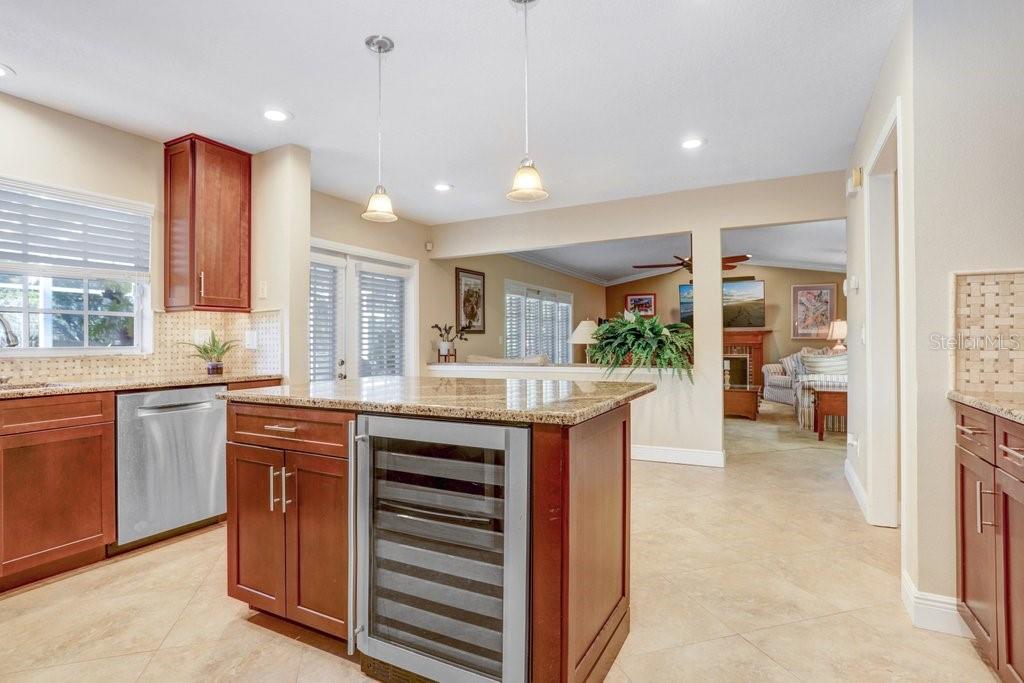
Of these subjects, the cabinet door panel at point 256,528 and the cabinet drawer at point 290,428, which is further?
the cabinet door panel at point 256,528

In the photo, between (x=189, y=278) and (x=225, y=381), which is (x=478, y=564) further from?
(x=189, y=278)

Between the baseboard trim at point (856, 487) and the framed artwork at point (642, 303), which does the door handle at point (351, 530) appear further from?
the framed artwork at point (642, 303)

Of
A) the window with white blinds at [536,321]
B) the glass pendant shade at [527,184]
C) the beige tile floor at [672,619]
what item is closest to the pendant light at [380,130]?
the glass pendant shade at [527,184]

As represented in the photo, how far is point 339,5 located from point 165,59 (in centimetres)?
102

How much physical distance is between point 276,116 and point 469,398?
7.93 feet

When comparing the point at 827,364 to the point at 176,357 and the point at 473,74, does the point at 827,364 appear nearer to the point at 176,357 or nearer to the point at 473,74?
the point at 473,74

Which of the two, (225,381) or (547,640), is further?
(225,381)

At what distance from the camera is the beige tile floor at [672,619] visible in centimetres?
177

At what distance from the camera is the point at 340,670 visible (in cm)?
179

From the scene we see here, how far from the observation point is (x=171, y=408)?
115 inches

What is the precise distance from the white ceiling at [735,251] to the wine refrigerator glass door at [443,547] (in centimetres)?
495

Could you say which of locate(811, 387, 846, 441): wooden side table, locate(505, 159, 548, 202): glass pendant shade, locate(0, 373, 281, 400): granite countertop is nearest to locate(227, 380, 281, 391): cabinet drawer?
locate(0, 373, 281, 400): granite countertop

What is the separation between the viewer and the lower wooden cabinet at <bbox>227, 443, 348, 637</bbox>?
179 centimetres

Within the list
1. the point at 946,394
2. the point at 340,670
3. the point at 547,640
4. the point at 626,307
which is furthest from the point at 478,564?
the point at 626,307
